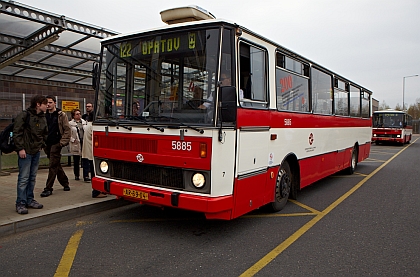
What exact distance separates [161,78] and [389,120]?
2638cm

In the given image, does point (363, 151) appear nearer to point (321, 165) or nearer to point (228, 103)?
point (321, 165)

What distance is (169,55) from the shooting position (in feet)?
16.5

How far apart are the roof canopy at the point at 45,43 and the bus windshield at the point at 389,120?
2282cm

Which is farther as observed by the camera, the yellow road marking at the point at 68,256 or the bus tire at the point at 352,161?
the bus tire at the point at 352,161

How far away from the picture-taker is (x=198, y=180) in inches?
181

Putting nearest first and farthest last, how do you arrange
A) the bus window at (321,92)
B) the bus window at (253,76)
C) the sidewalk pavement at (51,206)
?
the bus window at (253,76)
the sidewalk pavement at (51,206)
the bus window at (321,92)

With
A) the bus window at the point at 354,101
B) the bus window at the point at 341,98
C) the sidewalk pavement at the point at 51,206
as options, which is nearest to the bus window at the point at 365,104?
the bus window at the point at 354,101

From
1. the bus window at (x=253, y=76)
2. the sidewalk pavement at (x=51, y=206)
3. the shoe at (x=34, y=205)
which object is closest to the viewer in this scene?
the bus window at (x=253, y=76)

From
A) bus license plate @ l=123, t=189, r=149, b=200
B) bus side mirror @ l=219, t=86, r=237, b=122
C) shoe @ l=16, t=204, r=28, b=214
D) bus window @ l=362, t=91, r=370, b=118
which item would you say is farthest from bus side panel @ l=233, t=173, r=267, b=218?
bus window @ l=362, t=91, r=370, b=118

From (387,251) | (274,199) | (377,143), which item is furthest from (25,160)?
(377,143)

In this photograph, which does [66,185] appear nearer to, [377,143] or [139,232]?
[139,232]

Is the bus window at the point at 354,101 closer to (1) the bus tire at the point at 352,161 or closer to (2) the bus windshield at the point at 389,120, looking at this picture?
(1) the bus tire at the point at 352,161

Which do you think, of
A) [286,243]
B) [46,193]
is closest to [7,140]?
[46,193]

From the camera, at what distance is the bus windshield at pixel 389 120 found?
27000mm
